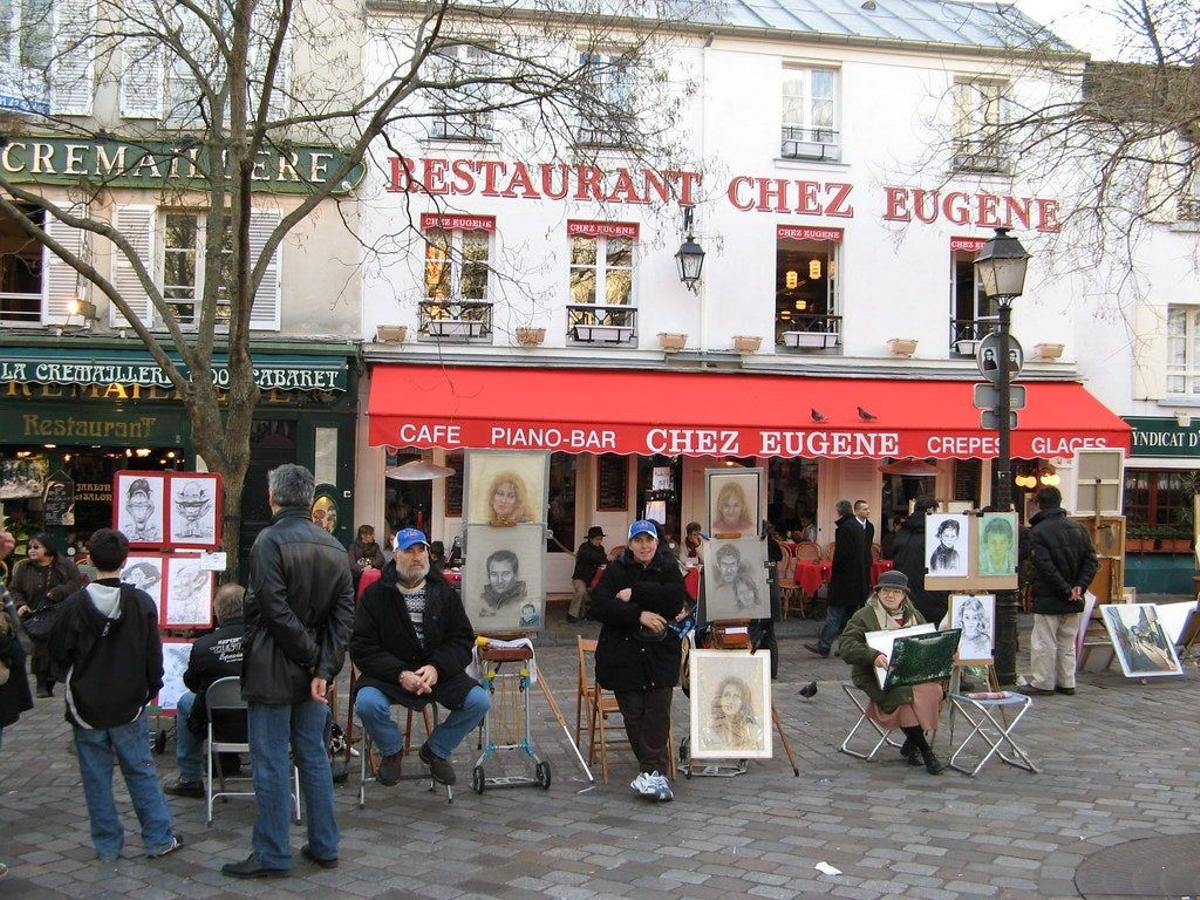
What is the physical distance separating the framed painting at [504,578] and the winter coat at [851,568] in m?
5.33

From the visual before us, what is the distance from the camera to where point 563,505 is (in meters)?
15.6

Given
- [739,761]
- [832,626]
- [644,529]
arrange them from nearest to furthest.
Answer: [644,529] < [739,761] < [832,626]

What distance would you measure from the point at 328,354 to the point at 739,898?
10.8m

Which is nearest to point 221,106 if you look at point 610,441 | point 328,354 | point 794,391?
point 328,354

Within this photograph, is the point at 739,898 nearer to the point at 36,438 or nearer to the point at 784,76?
the point at 36,438

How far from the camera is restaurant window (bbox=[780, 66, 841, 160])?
15914mm

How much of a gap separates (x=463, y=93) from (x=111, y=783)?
22.7 feet

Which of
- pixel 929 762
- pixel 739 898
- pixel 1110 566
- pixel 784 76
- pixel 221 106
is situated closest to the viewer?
pixel 739 898

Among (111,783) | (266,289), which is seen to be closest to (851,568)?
(111,783)

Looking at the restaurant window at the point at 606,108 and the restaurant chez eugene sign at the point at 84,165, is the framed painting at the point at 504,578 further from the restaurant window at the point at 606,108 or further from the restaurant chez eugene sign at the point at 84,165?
the restaurant chez eugene sign at the point at 84,165

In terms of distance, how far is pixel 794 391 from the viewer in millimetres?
15102

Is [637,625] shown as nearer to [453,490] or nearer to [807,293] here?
[453,490]

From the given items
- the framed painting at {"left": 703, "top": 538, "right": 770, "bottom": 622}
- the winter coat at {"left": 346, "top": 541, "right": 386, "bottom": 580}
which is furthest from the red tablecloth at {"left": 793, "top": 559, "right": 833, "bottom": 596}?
the framed painting at {"left": 703, "top": 538, "right": 770, "bottom": 622}

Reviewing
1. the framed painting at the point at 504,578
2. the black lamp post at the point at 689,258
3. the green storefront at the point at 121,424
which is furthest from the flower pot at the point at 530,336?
the framed painting at the point at 504,578
